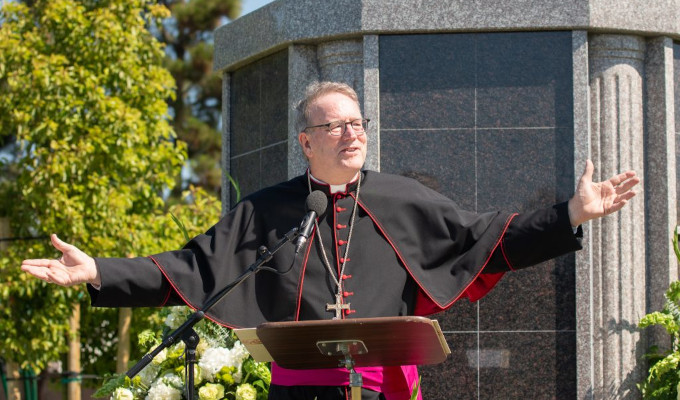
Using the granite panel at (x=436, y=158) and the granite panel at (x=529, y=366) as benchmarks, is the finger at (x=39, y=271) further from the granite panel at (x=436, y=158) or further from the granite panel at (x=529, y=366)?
the granite panel at (x=529, y=366)

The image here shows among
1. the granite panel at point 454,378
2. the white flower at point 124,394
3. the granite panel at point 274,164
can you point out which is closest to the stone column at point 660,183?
the granite panel at point 454,378

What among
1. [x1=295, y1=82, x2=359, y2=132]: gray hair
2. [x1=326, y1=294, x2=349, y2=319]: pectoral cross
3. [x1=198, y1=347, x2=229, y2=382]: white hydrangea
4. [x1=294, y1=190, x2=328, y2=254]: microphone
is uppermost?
Answer: [x1=295, y1=82, x2=359, y2=132]: gray hair

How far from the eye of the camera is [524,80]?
686 cm

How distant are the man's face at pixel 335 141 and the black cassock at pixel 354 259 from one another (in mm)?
149

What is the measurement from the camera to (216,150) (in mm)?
25250

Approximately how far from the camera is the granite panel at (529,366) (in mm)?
6637

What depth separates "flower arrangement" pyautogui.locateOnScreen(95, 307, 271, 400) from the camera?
602 cm

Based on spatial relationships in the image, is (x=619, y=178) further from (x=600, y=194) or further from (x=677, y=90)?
(x=677, y=90)

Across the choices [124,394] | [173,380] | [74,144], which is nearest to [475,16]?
[173,380]

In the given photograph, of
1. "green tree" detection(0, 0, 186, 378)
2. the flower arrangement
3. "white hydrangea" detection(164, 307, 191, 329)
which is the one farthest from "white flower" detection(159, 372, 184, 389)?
"green tree" detection(0, 0, 186, 378)

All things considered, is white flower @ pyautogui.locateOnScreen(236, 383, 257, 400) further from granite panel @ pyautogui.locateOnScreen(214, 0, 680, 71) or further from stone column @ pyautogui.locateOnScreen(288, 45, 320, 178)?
granite panel @ pyautogui.locateOnScreen(214, 0, 680, 71)

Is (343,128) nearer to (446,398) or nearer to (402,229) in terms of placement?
(402,229)

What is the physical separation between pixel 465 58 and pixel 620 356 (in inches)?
A: 80.9

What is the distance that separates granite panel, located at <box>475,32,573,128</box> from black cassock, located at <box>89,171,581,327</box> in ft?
6.51
